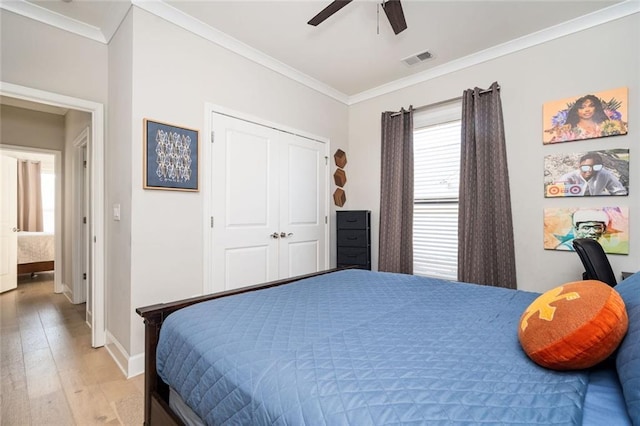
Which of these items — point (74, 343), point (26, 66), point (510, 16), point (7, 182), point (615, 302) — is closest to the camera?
point (615, 302)

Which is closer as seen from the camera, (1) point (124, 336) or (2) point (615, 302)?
(2) point (615, 302)

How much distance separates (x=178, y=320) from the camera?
1.30m

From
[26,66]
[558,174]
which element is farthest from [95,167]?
[558,174]

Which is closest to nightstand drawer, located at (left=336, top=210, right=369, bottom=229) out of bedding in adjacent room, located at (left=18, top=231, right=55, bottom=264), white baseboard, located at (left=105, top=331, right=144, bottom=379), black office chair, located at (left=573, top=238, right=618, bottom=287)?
black office chair, located at (left=573, top=238, right=618, bottom=287)

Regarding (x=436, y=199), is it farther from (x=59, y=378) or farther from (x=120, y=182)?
(x=59, y=378)

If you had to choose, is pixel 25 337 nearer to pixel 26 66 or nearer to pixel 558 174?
pixel 26 66

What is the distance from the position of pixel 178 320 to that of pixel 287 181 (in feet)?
7.49

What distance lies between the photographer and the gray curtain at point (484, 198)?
279cm

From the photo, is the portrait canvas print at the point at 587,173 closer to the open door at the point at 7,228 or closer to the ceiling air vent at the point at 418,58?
the ceiling air vent at the point at 418,58

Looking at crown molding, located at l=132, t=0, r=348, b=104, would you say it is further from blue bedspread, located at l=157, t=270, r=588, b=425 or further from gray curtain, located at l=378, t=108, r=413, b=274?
blue bedspread, located at l=157, t=270, r=588, b=425

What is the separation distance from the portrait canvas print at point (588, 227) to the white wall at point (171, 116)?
2945 mm

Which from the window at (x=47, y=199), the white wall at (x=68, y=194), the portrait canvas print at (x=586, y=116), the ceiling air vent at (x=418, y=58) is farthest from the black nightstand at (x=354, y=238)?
the window at (x=47, y=199)

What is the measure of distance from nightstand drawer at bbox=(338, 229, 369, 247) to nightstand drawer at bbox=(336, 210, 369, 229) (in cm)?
5

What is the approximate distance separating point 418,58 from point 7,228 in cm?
599
